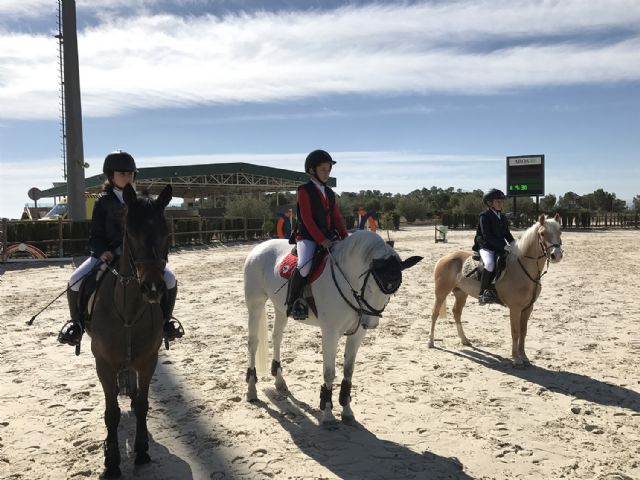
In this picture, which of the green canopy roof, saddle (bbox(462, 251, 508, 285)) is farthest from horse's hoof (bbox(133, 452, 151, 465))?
the green canopy roof

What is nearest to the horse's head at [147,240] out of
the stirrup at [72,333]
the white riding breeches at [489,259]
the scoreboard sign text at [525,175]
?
the stirrup at [72,333]

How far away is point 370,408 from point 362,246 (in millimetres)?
1815

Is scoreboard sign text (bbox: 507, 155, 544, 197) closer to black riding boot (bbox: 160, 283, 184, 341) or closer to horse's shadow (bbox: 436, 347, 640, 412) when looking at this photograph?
horse's shadow (bbox: 436, 347, 640, 412)

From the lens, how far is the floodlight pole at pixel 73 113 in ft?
66.0

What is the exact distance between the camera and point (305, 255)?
186 inches

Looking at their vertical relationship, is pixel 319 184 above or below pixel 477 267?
above

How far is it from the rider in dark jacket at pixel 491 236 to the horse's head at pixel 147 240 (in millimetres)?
4908

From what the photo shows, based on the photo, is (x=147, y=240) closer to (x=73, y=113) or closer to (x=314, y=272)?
(x=314, y=272)

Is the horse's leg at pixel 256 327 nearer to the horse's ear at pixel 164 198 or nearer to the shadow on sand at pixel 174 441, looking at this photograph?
the shadow on sand at pixel 174 441

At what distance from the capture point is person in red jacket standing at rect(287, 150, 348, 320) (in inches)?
185

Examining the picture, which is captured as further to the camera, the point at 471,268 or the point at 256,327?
the point at 471,268

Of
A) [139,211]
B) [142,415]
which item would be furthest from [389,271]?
[142,415]

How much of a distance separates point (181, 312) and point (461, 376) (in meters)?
5.87

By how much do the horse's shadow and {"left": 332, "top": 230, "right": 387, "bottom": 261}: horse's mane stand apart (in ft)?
9.52
